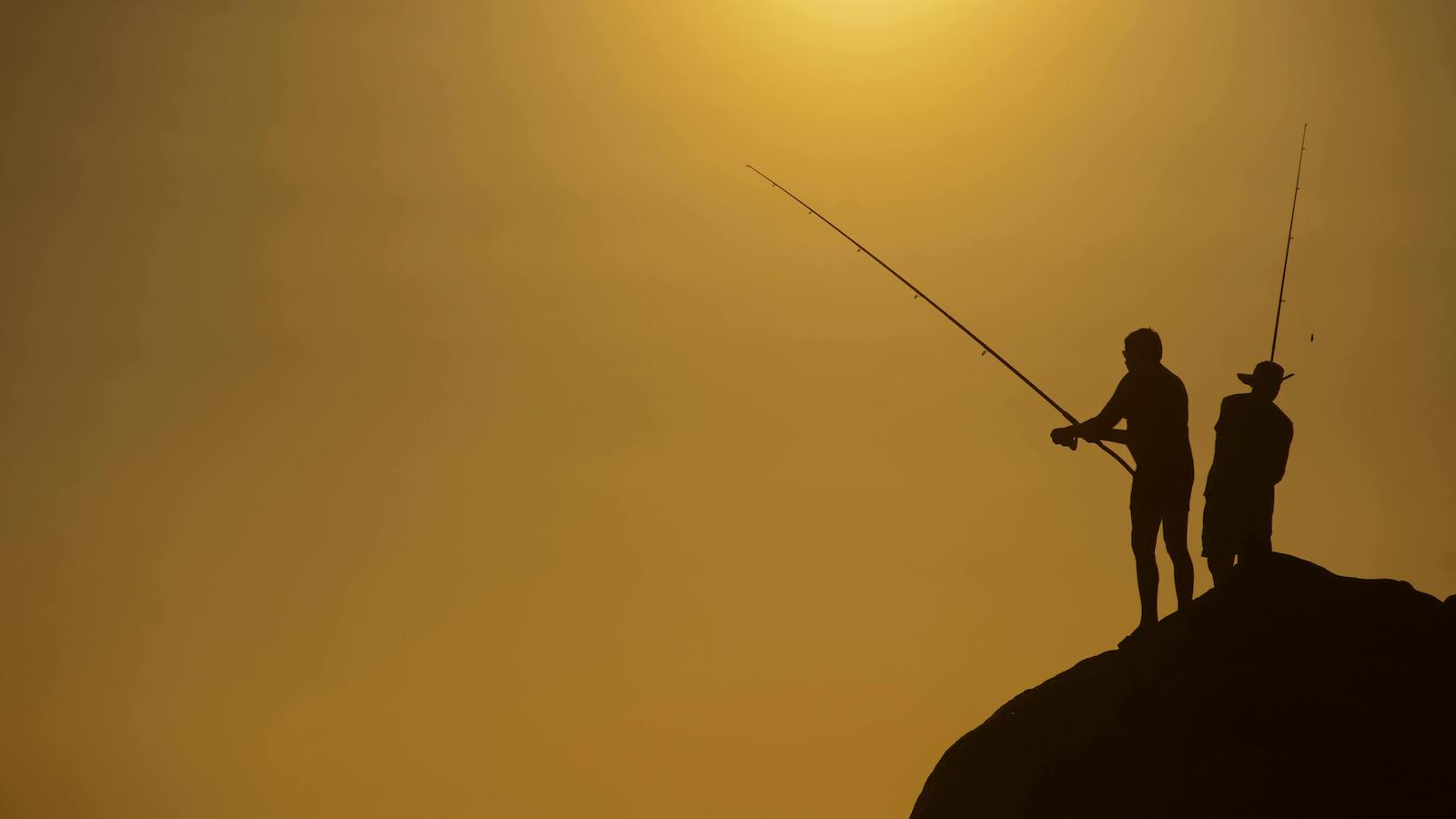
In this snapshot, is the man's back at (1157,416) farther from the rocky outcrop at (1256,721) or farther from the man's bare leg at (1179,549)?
the rocky outcrop at (1256,721)

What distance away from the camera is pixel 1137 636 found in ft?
39.5

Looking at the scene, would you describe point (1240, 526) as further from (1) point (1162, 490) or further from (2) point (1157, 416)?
(2) point (1157, 416)

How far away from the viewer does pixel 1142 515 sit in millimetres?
11859

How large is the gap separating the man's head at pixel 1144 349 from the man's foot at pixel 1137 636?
83.5 inches

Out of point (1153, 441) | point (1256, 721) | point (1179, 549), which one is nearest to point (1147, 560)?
point (1179, 549)

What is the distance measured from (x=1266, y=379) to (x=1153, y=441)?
3.23 feet

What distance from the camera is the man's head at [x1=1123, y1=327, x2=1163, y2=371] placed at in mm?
11836

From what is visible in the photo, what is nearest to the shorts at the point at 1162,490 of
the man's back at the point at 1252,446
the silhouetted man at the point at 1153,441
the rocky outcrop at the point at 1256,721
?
the silhouetted man at the point at 1153,441

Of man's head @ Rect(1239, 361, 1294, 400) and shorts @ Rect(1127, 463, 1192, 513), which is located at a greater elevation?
man's head @ Rect(1239, 361, 1294, 400)

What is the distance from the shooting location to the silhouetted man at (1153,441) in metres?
11.7

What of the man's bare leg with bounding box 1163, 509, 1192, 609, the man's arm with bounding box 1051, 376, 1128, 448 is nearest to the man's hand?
the man's arm with bounding box 1051, 376, 1128, 448

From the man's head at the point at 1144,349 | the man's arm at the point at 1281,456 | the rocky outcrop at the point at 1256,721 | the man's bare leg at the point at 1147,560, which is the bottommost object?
the rocky outcrop at the point at 1256,721

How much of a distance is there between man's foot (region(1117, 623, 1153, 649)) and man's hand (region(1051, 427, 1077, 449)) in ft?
5.21

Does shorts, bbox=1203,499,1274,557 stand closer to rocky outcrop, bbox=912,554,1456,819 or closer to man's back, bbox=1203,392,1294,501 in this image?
man's back, bbox=1203,392,1294,501
